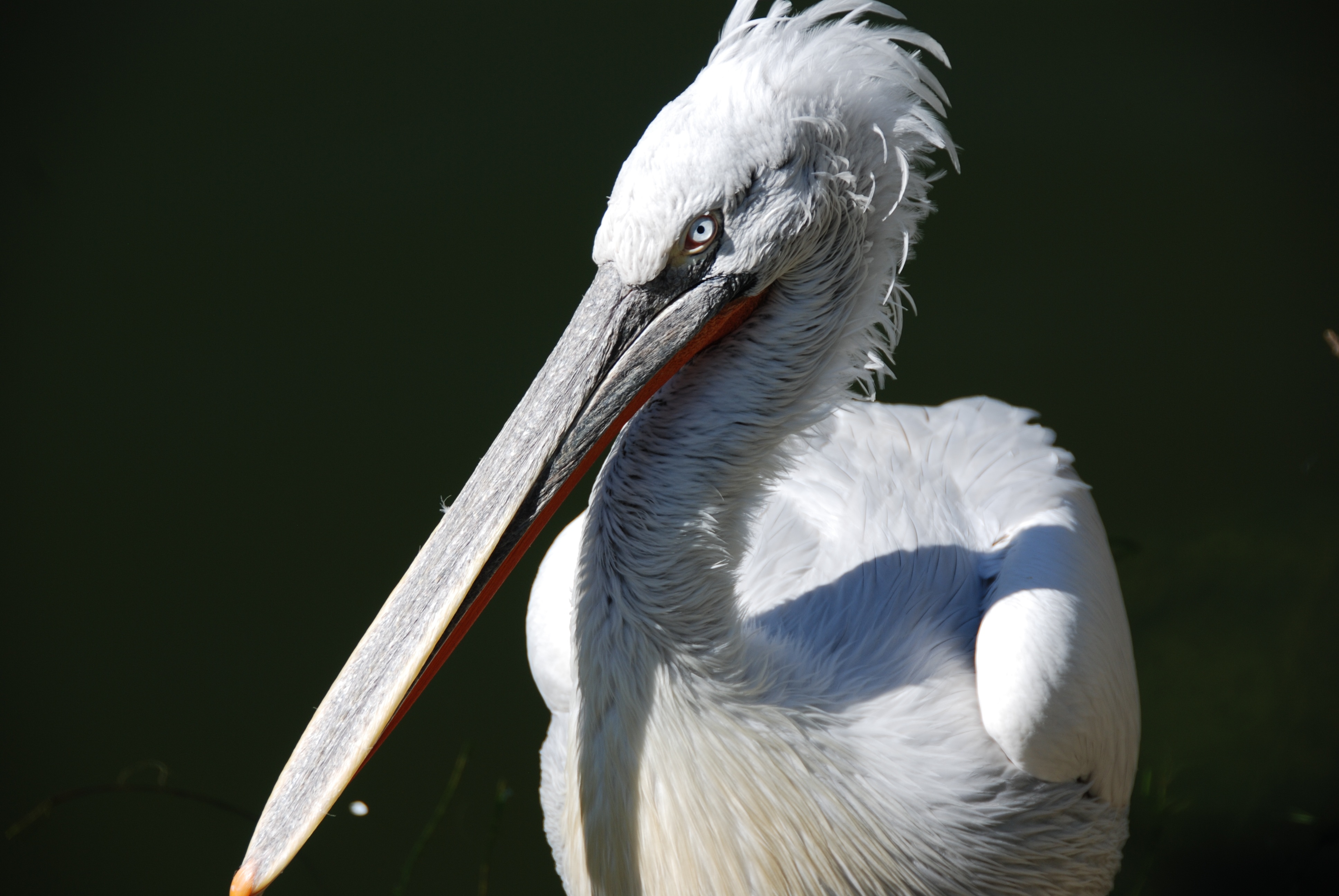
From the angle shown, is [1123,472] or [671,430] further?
[1123,472]

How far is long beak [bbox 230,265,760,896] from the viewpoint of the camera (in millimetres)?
1242

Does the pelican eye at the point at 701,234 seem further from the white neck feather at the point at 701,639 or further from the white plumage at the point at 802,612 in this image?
the white neck feather at the point at 701,639

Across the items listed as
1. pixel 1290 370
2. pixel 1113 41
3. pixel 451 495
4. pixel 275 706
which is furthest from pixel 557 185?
pixel 1290 370

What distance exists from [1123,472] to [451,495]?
8.09 ft

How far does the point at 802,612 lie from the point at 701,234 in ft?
2.50

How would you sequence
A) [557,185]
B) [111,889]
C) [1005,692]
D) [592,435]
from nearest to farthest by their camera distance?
[592,435]
[1005,692]
[111,889]
[557,185]

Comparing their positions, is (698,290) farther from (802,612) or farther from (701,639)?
(802,612)

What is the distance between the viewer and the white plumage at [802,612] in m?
1.36

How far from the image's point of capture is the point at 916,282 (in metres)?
3.82

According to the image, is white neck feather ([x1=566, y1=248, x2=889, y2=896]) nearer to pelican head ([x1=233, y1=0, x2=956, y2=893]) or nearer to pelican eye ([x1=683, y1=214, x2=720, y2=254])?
pelican head ([x1=233, y1=0, x2=956, y2=893])

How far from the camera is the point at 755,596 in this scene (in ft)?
6.15

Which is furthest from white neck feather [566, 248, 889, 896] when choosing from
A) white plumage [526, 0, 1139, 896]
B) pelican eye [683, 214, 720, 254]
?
pelican eye [683, 214, 720, 254]

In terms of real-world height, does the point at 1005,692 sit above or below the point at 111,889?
above

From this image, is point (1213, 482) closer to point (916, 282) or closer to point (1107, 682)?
point (916, 282)
